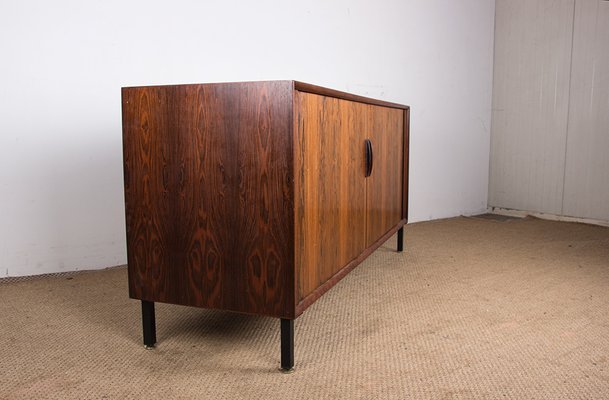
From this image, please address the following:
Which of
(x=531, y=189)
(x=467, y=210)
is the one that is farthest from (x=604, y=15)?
(x=467, y=210)

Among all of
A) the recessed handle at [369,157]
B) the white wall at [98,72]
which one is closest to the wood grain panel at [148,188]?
A: the recessed handle at [369,157]

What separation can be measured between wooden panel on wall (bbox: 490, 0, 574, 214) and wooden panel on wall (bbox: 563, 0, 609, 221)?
0.21 feet

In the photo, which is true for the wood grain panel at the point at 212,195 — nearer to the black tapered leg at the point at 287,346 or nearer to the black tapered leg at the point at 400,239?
the black tapered leg at the point at 287,346

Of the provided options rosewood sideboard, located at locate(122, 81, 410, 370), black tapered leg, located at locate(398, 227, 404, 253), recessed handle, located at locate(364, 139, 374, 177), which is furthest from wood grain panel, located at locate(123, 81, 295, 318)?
black tapered leg, located at locate(398, 227, 404, 253)

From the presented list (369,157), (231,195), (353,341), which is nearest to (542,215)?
(369,157)

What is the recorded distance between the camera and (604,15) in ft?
11.5

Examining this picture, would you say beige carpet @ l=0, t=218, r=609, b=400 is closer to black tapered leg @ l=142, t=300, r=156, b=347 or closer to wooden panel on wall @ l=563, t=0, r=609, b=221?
black tapered leg @ l=142, t=300, r=156, b=347

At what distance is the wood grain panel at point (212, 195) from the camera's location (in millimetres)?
1396

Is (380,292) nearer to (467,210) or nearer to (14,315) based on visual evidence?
(14,315)

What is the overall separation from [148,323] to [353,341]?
2.16ft

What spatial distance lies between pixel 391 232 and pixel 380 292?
1.35 feet

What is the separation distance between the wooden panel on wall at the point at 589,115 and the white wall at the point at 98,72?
1486 mm

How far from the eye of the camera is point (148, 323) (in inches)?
65.0

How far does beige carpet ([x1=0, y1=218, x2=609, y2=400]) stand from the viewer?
1.40 meters
